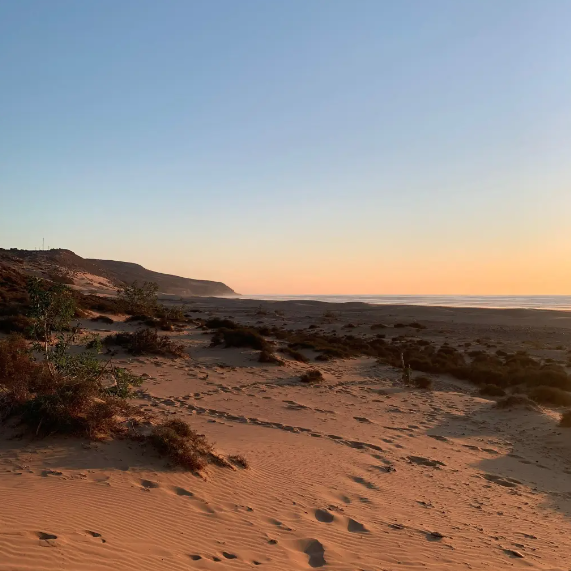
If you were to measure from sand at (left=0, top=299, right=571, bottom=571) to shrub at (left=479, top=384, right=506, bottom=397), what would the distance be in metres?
3.57

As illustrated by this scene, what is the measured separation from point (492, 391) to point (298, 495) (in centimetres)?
1280

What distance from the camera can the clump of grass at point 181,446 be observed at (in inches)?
269

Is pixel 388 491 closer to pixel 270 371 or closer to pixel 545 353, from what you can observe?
pixel 270 371

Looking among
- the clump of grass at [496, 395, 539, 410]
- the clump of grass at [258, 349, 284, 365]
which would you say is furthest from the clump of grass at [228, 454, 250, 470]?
the clump of grass at [258, 349, 284, 365]

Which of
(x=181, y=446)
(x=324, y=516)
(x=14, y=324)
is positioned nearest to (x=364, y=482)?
(x=324, y=516)

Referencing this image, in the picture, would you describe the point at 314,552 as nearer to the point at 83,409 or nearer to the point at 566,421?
the point at 83,409

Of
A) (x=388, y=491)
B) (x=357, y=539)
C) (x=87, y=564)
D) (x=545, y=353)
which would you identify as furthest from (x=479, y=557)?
(x=545, y=353)

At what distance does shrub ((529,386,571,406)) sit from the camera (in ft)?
52.3

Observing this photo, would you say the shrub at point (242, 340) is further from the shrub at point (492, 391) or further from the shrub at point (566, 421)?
the shrub at point (566, 421)

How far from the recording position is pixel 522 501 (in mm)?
7902

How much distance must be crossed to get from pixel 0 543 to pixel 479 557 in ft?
16.6

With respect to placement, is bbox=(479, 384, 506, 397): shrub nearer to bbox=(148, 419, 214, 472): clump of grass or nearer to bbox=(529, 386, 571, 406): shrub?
bbox=(529, 386, 571, 406): shrub

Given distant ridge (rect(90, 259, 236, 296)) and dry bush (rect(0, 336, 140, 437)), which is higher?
distant ridge (rect(90, 259, 236, 296))

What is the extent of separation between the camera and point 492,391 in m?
17.4
